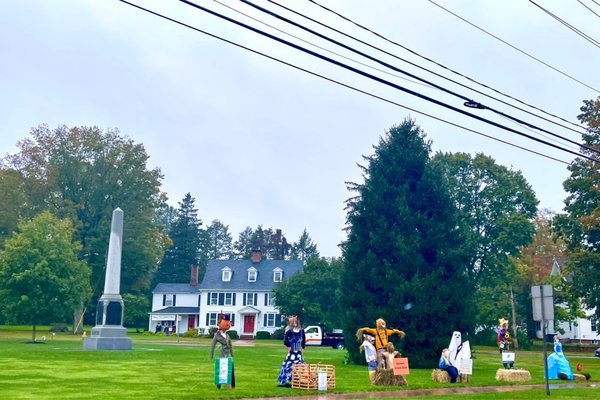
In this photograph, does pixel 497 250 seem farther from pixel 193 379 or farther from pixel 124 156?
pixel 193 379

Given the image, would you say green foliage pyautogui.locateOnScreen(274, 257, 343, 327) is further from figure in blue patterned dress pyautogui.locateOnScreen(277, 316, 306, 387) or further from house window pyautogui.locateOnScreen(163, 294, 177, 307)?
figure in blue patterned dress pyautogui.locateOnScreen(277, 316, 306, 387)

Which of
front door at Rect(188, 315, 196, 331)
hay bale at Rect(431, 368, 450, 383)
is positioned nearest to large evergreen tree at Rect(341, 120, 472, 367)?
hay bale at Rect(431, 368, 450, 383)

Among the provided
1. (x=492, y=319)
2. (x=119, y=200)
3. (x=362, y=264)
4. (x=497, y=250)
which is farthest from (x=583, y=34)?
(x=119, y=200)

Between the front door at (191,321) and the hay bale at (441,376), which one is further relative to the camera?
the front door at (191,321)

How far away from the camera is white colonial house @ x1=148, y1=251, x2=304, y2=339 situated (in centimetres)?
8588

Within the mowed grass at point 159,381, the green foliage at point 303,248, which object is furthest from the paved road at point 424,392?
the green foliage at point 303,248

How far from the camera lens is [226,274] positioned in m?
89.1

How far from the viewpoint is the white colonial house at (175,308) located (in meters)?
90.4

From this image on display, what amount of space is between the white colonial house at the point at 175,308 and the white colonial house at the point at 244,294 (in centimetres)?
401

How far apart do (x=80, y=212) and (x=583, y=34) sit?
69.3 metres

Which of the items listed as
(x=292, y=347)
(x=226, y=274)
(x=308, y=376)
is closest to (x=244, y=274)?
(x=226, y=274)

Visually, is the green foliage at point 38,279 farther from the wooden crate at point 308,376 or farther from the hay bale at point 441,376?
the wooden crate at point 308,376

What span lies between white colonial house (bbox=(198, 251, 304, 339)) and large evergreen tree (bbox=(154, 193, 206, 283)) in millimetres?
25929

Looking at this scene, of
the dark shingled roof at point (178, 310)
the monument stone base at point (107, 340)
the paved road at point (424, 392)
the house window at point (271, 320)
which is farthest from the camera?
the dark shingled roof at point (178, 310)
